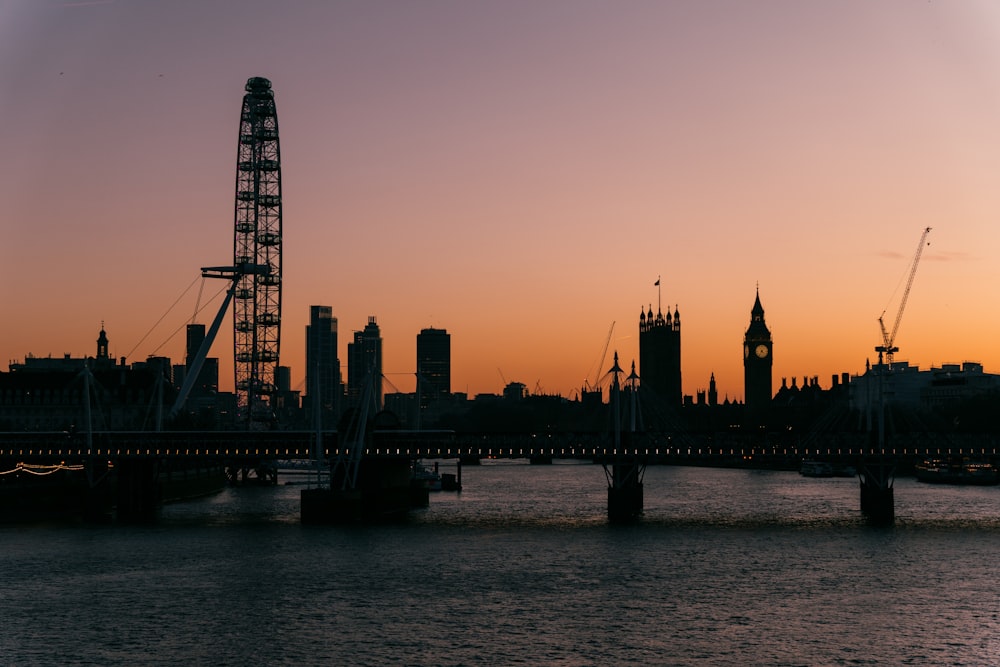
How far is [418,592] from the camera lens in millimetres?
67062

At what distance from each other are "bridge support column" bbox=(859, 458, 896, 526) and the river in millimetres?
1947

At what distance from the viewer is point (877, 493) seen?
110688mm

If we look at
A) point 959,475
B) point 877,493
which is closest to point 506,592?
point 877,493

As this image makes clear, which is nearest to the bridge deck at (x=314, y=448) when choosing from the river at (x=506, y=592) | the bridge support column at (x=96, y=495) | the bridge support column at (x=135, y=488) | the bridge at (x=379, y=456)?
the bridge at (x=379, y=456)

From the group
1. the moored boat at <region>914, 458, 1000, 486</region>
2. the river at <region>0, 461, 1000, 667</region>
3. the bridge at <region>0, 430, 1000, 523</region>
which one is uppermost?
the bridge at <region>0, 430, 1000, 523</region>

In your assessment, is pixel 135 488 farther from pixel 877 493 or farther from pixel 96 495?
pixel 877 493

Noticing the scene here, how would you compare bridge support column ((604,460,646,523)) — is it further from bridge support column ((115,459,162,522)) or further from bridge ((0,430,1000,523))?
bridge support column ((115,459,162,522))

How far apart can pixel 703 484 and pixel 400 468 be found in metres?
64.2

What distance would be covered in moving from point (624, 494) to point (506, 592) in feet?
A: 147

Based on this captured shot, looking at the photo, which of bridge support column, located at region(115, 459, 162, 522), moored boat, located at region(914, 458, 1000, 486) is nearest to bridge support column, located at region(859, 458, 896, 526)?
moored boat, located at region(914, 458, 1000, 486)

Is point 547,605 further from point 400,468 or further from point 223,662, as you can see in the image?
point 400,468

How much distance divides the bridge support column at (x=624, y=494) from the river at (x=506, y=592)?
6.35 feet

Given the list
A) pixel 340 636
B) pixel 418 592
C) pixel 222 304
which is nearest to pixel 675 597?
pixel 418 592

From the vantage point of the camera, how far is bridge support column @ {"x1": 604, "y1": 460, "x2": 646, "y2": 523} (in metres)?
109
